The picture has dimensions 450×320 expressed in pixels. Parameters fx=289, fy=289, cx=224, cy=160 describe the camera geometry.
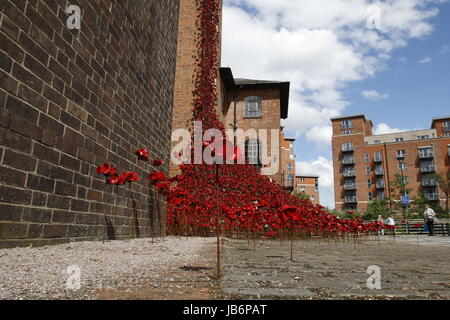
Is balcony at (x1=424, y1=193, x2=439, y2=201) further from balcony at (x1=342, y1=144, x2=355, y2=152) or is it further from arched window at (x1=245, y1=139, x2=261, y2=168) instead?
arched window at (x1=245, y1=139, x2=261, y2=168)

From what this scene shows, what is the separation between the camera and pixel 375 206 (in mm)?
40062

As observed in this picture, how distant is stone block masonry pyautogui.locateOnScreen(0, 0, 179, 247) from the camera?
9.52ft

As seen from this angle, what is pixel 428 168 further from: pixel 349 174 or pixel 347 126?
pixel 347 126

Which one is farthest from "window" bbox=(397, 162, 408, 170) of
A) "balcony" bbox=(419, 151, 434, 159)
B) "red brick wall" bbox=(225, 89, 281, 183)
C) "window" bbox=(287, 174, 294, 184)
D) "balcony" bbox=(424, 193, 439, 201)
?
"red brick wall" bbox=(225, 89, 281, 183)

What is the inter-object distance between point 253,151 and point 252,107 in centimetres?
289

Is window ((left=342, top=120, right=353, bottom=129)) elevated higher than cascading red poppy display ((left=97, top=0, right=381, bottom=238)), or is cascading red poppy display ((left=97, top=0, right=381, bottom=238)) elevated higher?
window ((left=342, top=120, right=353, bottom=129))

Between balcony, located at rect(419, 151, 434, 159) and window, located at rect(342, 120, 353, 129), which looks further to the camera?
window, located at rect(342, 120, 353, 129)

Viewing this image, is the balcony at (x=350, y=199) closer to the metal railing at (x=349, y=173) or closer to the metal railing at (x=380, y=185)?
the metal railing at (x=349, y=173)

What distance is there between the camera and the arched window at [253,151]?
60.3 ft

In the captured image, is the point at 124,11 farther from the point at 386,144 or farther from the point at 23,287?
the point at 386,144

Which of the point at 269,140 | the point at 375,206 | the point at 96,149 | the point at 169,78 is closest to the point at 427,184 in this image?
the point at 375,206

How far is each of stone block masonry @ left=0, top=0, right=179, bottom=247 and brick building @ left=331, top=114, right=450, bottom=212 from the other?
53259 mm
